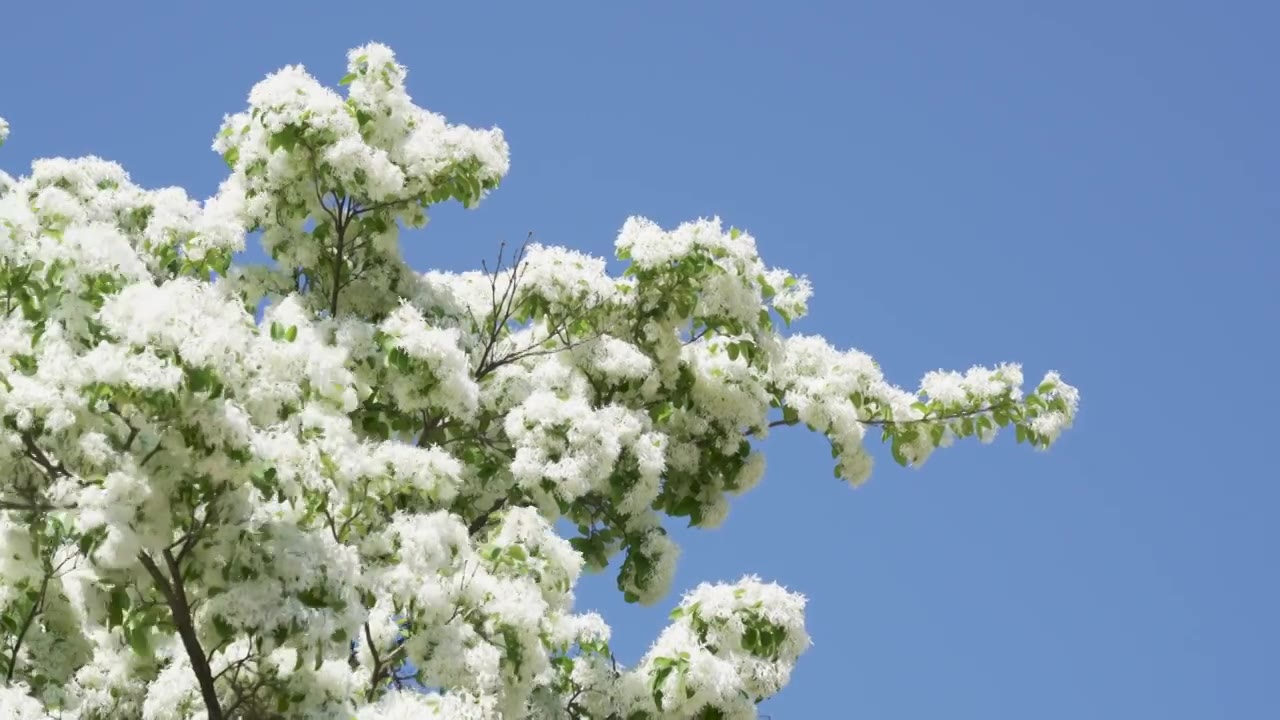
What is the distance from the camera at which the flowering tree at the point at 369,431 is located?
28.3 ft

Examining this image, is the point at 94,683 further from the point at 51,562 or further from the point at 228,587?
the point at 228,587

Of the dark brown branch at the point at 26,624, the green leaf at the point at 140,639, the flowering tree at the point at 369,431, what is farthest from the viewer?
the dark brown branch at the point at 26,624

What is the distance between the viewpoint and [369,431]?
42.1ft

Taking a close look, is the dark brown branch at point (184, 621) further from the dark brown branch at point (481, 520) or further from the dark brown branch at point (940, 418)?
the dark brown branch at point (940, 418)

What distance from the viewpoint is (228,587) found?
30.4ft

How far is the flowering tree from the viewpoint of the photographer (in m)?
8.62

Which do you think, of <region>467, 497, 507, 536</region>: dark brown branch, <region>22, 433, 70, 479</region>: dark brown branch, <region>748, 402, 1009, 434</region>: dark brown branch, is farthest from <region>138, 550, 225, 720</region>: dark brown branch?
<region>748, 402, 1009, 434</region>: dark brown branch

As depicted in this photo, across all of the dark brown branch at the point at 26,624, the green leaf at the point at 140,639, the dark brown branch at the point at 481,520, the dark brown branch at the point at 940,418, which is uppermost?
the dark brown branch at the point at 940,418

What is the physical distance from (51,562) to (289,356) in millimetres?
2154

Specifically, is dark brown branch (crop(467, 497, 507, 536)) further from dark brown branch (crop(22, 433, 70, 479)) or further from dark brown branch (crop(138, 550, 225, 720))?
dark brown branch (crop(22, 433, 70, 479))

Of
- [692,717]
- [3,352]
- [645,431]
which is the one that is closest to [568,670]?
[692,717]

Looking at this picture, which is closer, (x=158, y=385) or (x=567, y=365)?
(x=158, y=385)

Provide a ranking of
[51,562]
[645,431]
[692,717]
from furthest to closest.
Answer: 1. [645,431]
2. [692,717]
3. [51,562]

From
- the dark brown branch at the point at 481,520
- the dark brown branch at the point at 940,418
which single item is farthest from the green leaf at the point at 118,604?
the dark brown branch at the point at 940,418
